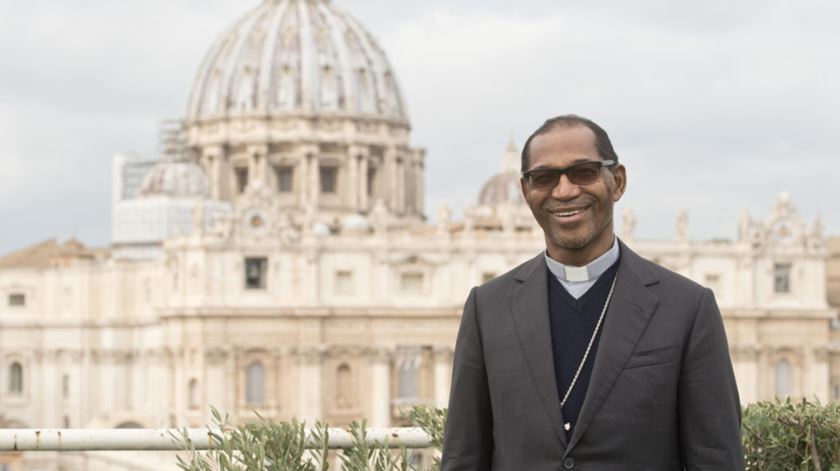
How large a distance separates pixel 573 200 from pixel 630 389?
78 centimetres

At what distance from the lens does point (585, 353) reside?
23.5 ft

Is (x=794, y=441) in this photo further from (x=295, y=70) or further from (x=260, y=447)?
(x=295, y=70)

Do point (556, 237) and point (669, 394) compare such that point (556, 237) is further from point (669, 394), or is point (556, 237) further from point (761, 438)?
point (761, 438)

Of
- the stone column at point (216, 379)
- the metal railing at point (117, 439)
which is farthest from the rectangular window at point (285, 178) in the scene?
the metal railing at point (117, 439)

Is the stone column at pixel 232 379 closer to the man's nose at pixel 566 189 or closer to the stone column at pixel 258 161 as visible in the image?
the stone column at pixel 258 161

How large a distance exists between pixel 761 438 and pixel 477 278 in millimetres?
69165

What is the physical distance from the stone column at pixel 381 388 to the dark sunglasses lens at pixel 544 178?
67971 mm

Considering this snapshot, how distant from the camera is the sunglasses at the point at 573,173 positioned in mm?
7203

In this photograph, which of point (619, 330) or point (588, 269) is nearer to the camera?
point (619, 330)

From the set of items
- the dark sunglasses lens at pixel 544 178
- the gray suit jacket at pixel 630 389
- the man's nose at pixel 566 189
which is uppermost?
the dark sunglasses lens at pixel 544 178

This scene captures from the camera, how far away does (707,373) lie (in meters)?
7.04

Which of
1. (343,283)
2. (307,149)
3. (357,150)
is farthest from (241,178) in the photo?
(343,283)

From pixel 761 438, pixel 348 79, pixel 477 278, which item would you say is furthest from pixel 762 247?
pixel 761 438

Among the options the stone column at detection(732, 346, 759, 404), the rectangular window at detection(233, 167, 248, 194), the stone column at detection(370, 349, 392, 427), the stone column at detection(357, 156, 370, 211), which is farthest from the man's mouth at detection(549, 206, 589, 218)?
the rectangular window at detection(233, 167, 248, 194)
